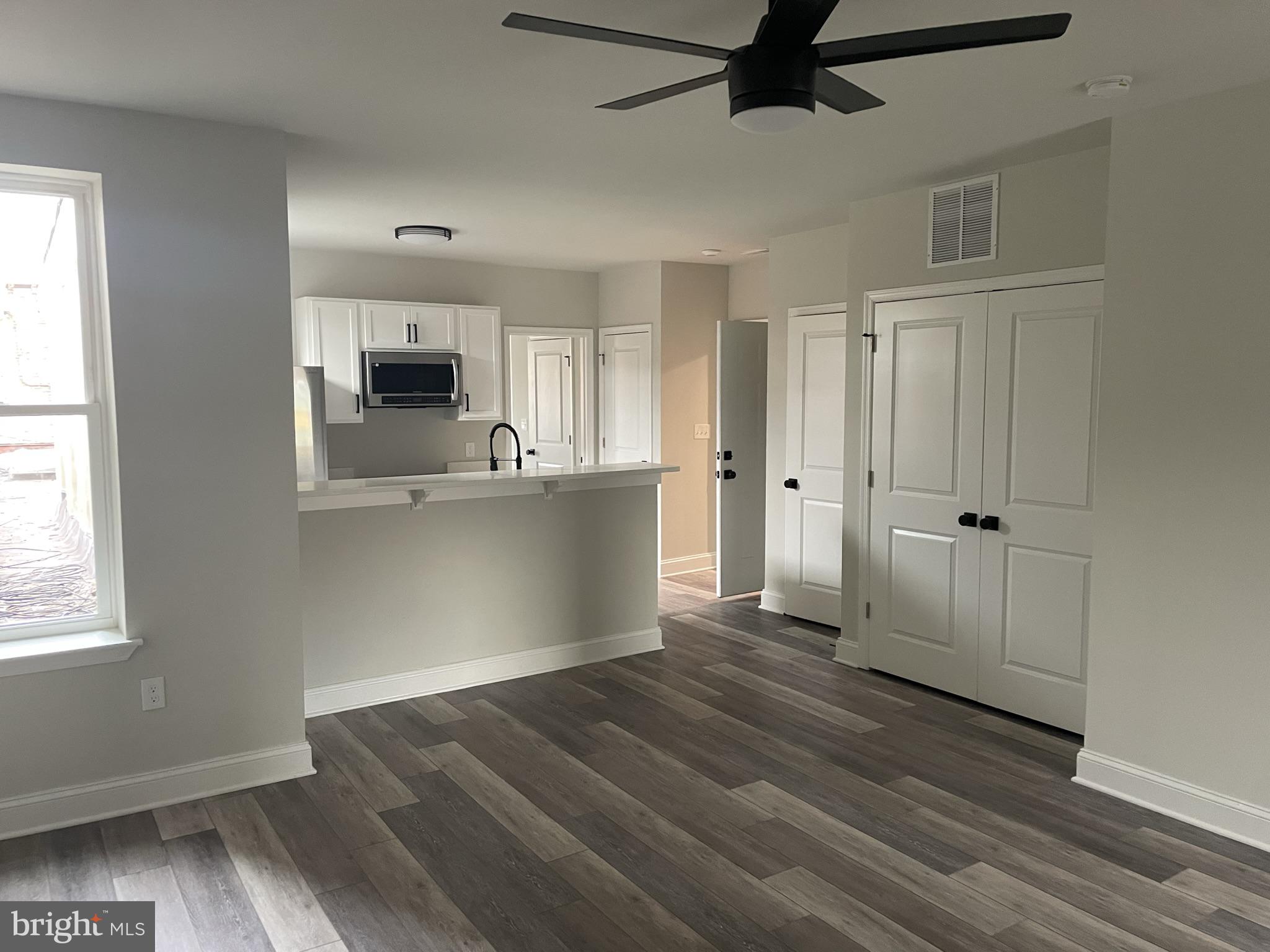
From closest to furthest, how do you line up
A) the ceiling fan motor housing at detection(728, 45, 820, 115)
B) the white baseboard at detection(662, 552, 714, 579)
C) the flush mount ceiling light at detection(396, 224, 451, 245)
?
the ceiling fan motor housing at detection(728, 45, 820, 115)
the flush mount ceiling light at detection(396, 224, 451, 245)
the white baseboard at detection(662, 552, 714, 579)

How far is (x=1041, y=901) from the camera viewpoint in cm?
271

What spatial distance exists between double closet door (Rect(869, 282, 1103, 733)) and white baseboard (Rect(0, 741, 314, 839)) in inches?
119

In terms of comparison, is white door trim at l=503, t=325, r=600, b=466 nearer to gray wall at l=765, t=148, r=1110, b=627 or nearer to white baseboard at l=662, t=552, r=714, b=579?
white baseboard at l=662, t=552, r=714, b=579

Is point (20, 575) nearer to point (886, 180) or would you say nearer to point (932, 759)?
point (932, 759)

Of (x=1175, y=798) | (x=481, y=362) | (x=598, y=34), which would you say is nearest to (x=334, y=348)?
(x=481, y=362)

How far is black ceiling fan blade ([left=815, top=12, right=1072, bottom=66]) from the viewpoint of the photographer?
6.04ft

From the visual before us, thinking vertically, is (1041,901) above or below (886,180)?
below

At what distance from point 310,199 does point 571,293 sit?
10.2ft

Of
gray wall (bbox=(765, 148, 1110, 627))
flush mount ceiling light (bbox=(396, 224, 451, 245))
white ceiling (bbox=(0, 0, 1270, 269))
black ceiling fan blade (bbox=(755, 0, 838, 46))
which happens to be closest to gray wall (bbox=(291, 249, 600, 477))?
flush mount ceiling light (bbox=(396, 224, 451, 245))

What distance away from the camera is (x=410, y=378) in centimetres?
647

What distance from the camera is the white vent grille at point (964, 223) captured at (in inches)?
163

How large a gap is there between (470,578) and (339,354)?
2522 millimetres

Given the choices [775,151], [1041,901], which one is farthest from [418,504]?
[1041,901]

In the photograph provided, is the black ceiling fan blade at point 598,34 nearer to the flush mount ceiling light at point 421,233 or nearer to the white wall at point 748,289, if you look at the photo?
the flush mount ceiling light at point 421,233
